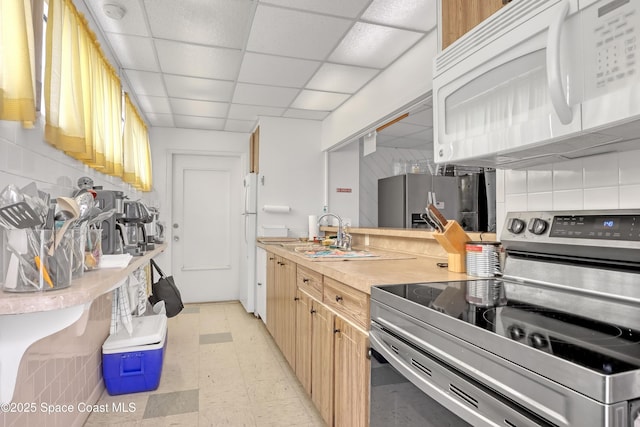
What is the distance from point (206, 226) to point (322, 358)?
3.46m

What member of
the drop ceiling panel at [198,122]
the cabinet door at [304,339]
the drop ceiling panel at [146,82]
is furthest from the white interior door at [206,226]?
the cabinet door at [304,339]

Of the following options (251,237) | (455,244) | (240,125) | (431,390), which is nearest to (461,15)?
(455,244)

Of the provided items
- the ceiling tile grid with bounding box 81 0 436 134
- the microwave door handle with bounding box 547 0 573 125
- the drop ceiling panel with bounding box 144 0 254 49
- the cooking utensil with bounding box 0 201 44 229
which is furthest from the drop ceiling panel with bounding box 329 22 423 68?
the cooking utensil with bounding box 0 201 44 229

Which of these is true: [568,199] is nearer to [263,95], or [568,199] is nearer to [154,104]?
[263,95]

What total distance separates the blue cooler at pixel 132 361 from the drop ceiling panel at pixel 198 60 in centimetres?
192

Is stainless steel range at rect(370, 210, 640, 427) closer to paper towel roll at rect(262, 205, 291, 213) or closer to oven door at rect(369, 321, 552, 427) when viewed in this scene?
oven door at rect(369, 321, 552, 427)

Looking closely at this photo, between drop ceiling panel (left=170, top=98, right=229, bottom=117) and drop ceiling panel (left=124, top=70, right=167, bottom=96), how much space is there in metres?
0.24

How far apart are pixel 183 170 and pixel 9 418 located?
3.90 m

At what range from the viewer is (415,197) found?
167 inches

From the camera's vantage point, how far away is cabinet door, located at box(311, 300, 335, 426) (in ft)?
5.69

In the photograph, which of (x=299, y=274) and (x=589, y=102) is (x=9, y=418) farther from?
(x=589, y=102)

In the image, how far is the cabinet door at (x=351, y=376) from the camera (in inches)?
54.0

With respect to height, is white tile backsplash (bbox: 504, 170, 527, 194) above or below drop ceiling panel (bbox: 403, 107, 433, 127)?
below

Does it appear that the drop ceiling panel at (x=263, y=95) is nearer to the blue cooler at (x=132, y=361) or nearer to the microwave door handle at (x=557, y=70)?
the blue cooler at (x=132, y=361)
